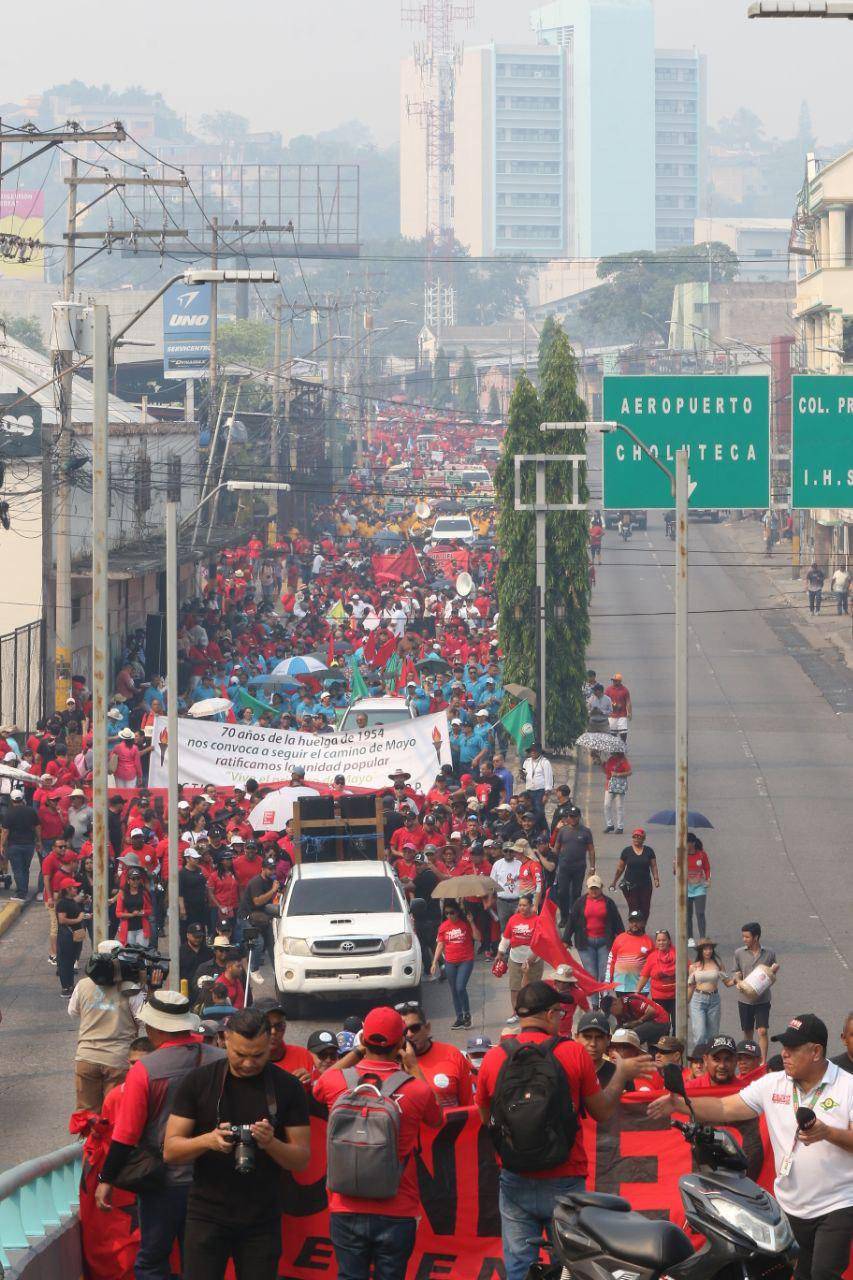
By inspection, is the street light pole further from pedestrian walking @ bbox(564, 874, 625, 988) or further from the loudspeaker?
the loudspeaker

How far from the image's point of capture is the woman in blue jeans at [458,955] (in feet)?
64.0

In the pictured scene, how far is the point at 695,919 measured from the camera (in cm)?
2284

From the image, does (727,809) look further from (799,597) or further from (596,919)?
(799,597)

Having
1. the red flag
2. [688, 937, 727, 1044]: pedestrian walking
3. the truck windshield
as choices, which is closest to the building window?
the truck windshield

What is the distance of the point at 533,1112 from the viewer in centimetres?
809

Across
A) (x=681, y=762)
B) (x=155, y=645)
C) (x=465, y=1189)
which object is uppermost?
(x=681, y=762)

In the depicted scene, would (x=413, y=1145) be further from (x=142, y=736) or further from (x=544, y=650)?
(x=544, y=650)

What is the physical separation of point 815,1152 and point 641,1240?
2643mm

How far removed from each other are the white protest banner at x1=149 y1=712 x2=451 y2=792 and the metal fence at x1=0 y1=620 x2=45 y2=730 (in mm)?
8247

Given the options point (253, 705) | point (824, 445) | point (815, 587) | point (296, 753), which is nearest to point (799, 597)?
point (815, 587)

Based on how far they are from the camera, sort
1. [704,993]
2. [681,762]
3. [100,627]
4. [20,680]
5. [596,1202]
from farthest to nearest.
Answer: [20,680] → [681,762] → [100,627] → [704,993] → [596,1202]

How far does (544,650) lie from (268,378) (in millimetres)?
59448

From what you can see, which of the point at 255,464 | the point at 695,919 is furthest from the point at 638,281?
the point at 695,919

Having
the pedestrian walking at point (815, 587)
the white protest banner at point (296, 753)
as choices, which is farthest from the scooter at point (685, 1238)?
the pedestrian walking at point (815, 587)
